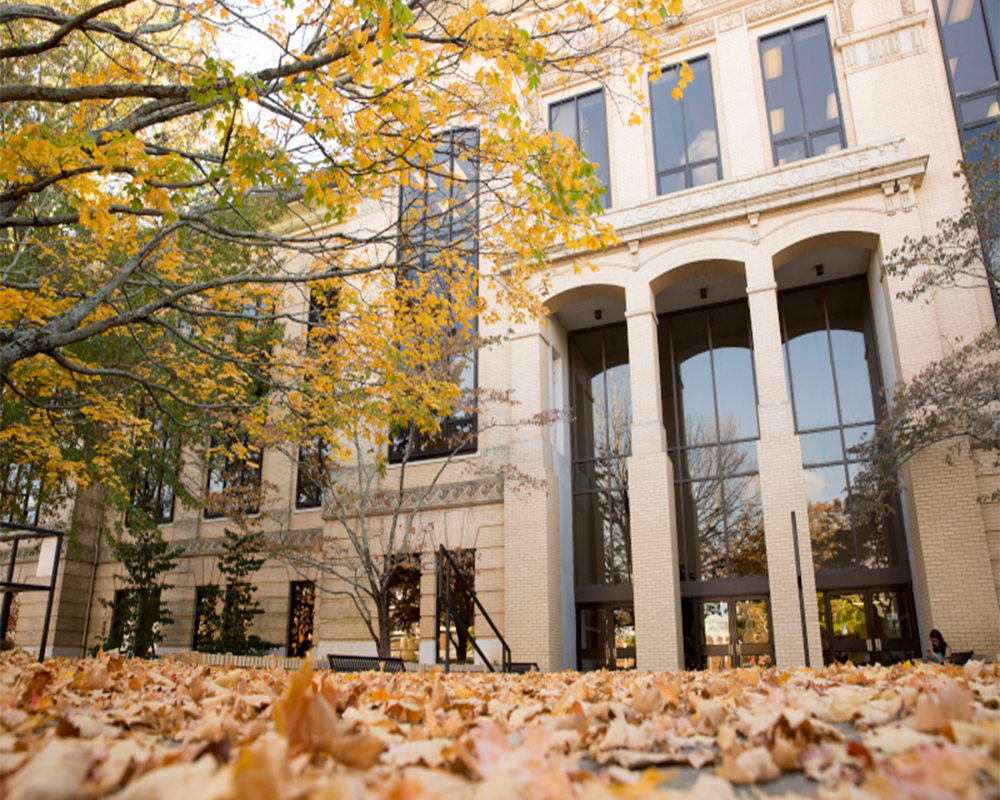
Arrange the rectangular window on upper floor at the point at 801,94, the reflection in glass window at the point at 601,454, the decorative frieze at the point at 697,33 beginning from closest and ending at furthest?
the rectangular window on upper floor at the point at 801,94
the reflection in glass window at the point at 601,454
the decorative frieze at the point at 697,33

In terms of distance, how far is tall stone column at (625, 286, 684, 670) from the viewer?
16125mm

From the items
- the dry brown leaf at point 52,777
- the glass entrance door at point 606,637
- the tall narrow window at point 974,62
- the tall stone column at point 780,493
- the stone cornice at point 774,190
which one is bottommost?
the glass entrance door at point 606,637

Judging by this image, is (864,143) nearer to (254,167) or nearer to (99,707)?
(254,167)

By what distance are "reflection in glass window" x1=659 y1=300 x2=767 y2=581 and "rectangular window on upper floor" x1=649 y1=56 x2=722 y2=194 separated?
152 inches

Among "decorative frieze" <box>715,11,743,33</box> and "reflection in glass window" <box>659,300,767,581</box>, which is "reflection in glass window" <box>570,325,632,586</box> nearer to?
"reflection in glass window" <box>659,300,767,581</box>

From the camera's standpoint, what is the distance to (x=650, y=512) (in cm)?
1702

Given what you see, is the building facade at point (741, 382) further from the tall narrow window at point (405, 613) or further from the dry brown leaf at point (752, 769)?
the dry brown leaf at point (752, 769)

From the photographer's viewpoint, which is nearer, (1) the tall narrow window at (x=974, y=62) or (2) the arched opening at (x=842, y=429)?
(2) the arched opening at (x=842, y=429)

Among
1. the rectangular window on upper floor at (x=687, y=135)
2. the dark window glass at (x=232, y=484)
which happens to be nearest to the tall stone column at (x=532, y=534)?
the rectangular window on upper floor at (x=687, y=135)

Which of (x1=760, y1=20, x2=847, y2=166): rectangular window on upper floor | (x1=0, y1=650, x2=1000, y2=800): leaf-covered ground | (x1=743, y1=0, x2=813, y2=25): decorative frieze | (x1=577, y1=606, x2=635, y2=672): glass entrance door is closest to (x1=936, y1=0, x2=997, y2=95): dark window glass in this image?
(x1=760, y1=20, x2=847, y2=166): rectangular window on upper floor

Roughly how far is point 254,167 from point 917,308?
48.5 ft

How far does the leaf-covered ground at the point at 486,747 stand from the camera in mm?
1277

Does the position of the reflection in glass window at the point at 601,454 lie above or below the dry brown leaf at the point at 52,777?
above

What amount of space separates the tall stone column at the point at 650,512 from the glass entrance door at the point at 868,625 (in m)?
3.43
